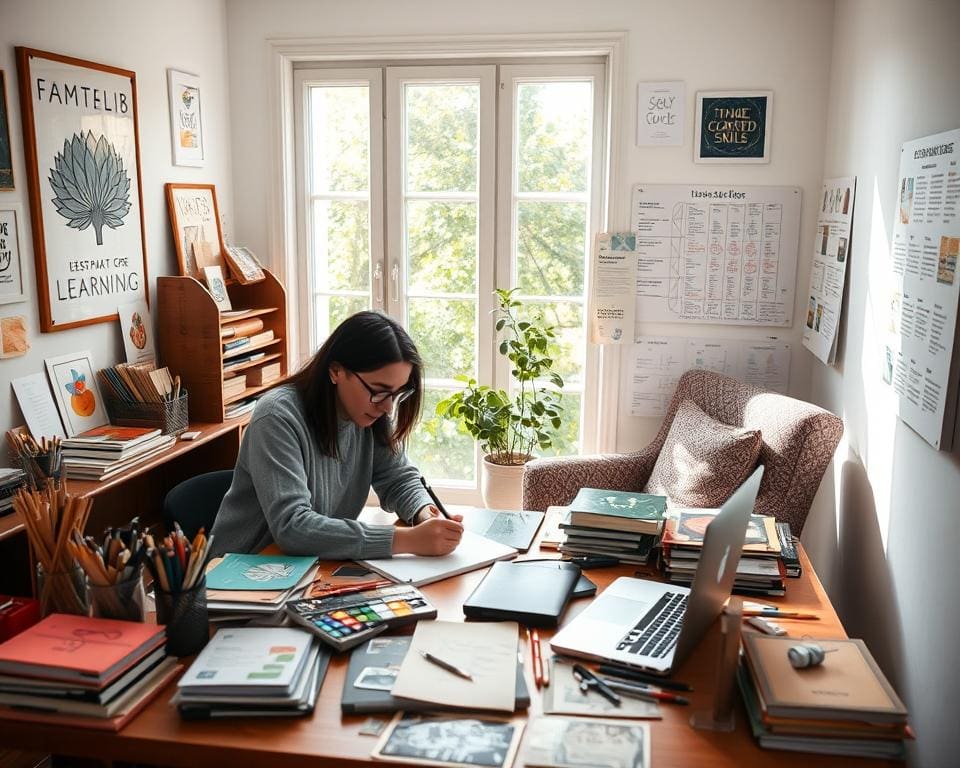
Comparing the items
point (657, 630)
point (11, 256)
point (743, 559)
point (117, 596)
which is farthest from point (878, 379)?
point (11, 256)

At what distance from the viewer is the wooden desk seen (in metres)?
2.48

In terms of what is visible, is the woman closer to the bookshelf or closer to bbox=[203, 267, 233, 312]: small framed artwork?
the bookshelf

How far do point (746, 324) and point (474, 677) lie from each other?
2.54 metres

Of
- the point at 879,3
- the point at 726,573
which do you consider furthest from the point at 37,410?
the point at 879,3

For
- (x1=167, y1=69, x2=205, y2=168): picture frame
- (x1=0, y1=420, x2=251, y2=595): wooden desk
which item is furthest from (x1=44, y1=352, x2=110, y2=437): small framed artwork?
(x1=167, y1=69, x2=205, y2=168): picture frame

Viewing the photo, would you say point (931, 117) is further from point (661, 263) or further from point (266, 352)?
point (266, 352)

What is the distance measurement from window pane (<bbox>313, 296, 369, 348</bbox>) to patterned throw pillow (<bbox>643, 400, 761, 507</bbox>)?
1.62m

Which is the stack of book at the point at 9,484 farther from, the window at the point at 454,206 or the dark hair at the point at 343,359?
the window at the point at 454,206

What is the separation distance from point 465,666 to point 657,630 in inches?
14.7

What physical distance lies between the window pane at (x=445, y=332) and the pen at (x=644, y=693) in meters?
2.65

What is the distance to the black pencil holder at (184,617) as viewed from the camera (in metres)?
1.50

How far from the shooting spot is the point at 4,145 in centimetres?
265

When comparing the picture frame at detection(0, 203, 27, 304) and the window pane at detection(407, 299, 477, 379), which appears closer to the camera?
the picture frame at detection(0, 203, 27, 304)

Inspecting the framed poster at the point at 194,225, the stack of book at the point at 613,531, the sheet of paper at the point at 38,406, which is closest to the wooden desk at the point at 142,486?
the sheet of paper at the point at 38,406
